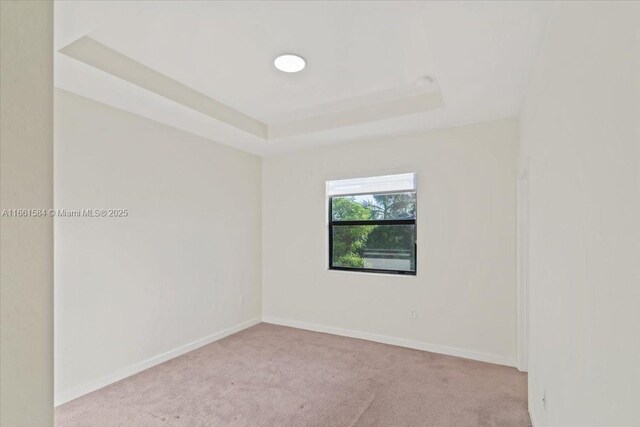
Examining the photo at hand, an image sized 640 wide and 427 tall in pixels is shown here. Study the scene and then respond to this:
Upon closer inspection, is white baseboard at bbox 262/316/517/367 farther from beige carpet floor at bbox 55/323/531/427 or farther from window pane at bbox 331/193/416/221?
window pane at bbox 331/193/416/221

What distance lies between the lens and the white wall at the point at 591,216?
777mm

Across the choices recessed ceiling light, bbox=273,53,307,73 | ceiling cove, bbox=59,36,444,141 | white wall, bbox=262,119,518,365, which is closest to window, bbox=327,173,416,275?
white wall, bbox=262,119,518,365

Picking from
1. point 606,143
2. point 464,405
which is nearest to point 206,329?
point 464,405

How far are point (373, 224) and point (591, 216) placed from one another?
3131 millimetres

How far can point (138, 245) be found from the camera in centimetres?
321

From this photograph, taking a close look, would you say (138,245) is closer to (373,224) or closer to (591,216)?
(373,224)

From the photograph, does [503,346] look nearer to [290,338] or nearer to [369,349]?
[369,349]

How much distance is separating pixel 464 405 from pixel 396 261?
171cm

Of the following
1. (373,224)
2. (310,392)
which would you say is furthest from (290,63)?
(310,392)

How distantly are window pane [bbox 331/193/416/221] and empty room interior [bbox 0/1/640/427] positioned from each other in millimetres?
28

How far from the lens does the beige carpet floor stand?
2381 mm

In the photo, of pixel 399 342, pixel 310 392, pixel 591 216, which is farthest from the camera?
pixel 399 342
